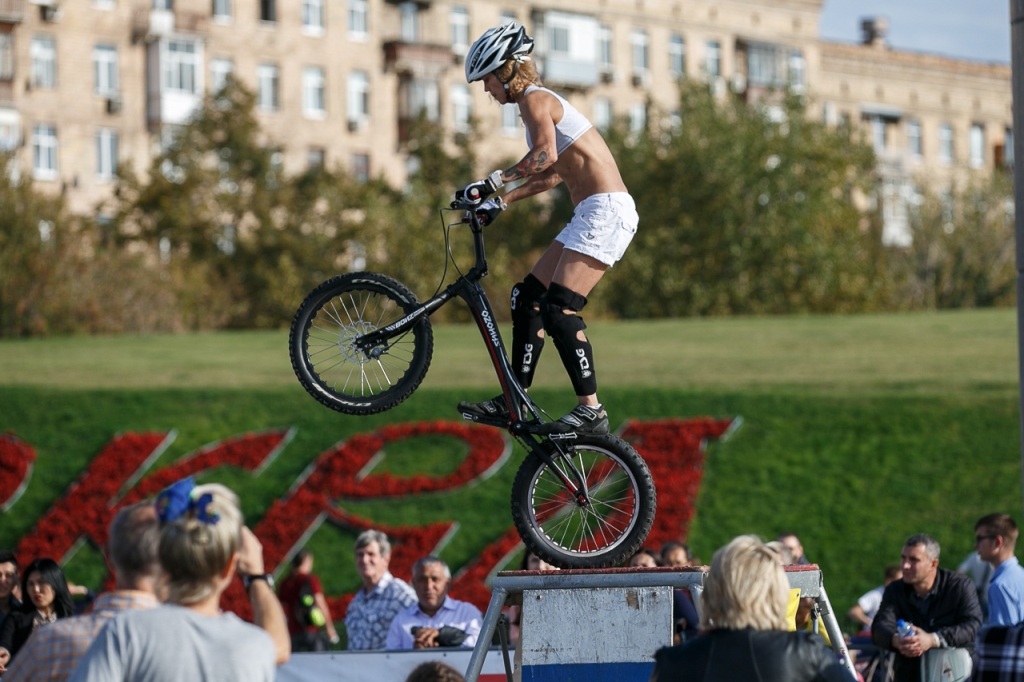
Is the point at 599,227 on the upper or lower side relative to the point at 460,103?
lower

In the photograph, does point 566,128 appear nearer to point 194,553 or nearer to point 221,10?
point 194,553

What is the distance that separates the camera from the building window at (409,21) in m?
53.2

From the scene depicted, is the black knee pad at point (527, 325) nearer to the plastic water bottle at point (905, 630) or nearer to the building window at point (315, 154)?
the plastic water bottle at point (905, 630)

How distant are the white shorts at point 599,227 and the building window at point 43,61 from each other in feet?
139

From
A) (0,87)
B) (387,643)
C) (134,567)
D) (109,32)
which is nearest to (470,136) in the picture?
(109,32)

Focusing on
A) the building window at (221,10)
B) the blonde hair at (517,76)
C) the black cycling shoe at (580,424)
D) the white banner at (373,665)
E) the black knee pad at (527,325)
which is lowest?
the white banner at (373,665)

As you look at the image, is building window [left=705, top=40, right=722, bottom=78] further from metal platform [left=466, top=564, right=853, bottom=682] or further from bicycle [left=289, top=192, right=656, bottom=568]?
metal platform [left=466, top=564, right=853, bottom=682]

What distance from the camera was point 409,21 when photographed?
175ft

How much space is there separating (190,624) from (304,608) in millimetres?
8462

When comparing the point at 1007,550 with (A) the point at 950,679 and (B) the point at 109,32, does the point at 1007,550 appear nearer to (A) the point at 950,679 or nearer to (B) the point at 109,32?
(A) the point at 950,679

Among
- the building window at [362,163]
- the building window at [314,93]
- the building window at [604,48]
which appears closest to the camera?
the building window at [314,93]

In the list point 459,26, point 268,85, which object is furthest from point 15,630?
point 459,26

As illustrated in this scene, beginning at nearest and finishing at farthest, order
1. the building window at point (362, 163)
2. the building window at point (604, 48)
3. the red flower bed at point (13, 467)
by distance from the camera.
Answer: the red flower bed at point (13, 467)
the building window at point (362, 163)
the building window at point (604, 48)

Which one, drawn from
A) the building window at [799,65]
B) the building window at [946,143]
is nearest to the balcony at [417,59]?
the building window at [799,65]
